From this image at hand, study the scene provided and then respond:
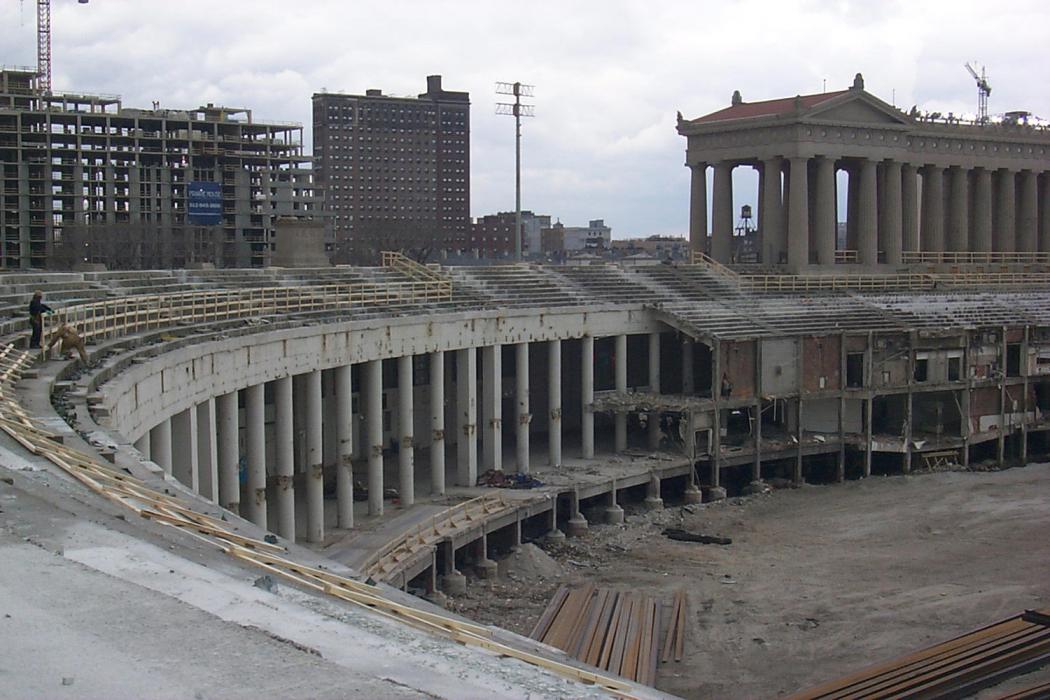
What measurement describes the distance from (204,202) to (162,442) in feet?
288

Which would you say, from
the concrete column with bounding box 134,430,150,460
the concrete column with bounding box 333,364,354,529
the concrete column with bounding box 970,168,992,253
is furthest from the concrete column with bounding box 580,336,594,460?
the concrete column with bounding box 970,168,992,253

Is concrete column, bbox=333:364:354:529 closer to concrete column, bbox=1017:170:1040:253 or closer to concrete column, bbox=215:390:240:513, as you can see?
concrete column, bbox=215:390:240:513

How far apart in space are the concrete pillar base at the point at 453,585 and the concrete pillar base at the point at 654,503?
11423 mm

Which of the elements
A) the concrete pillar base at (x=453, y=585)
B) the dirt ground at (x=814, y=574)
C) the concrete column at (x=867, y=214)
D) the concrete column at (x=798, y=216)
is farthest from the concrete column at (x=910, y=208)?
the concrete pillar base at (x=453, y=585)

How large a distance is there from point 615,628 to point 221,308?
15264 mm

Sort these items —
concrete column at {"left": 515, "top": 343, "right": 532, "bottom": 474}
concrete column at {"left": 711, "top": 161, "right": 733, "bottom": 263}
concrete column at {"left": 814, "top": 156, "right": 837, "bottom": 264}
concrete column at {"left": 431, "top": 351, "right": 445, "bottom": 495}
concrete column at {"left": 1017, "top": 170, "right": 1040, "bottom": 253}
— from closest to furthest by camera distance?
concrete column at {"left": 431, "top": 351, "right": 445, "bottom": 495} < concrete column at {"left": 515, "top": 343, "right": 532, "bottom": 474} < concrete column at {"left": 814, "top": 156, "right": 837, "bottom": 264} < concrete column at {"left": 711, "top": 161, "right": 733, "bottom": 263} < concrete column at {"left": 1017, "top": 170, "right": 1040, "bottom": 253}

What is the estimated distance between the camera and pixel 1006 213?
76.6m

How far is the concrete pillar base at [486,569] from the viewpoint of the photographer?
33438 mm

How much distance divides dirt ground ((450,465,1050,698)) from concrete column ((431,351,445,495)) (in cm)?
445

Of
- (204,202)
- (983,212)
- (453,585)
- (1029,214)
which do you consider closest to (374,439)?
(453,585)

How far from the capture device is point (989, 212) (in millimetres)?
74750

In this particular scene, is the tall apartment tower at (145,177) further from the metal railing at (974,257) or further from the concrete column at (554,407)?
the concrete column at (554,407)

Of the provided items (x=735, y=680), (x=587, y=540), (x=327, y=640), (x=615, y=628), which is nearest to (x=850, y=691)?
(x=735, y=680)

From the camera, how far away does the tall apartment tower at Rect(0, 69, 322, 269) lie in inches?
4272
